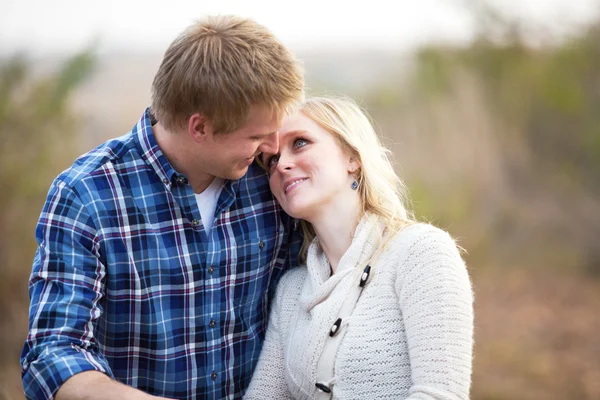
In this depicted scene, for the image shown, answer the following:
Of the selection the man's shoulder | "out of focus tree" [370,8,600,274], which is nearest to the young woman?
the man's shoulder

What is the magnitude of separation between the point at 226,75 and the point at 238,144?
209 millimetres

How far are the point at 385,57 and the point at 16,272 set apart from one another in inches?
132

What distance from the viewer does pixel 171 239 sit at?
6.80 ft

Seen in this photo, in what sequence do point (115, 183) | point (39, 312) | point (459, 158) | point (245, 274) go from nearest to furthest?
1. point (39, 312)
2. point (115, 183)
3. point (245, 274)
4. point (459, 158)

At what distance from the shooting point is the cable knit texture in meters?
1.88

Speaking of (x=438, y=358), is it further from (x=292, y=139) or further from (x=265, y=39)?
(x=265, y=39)

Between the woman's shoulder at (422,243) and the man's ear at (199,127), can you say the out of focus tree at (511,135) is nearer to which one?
the woman's shoulder at (422,243)

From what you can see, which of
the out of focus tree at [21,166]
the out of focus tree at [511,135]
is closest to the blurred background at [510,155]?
the out of focus tree at [511,135]

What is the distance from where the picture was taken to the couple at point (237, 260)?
6.17 feet

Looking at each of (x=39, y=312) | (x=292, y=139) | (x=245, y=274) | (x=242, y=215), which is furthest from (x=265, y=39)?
(x=39, y=312)

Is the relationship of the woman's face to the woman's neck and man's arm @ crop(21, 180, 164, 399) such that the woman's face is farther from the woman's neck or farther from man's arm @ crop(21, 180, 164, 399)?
man's arm @ crop(21, 180, 164, 399)

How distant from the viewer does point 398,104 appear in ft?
19.4

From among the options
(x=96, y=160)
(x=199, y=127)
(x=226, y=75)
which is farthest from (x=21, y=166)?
(x=226, y=75)

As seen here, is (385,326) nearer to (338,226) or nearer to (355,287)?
(355,287)
